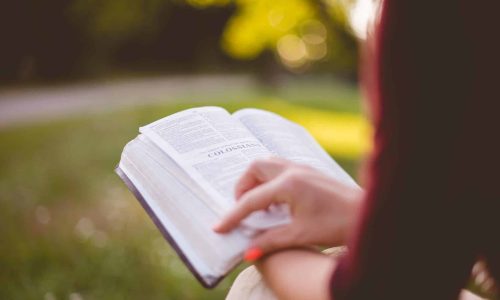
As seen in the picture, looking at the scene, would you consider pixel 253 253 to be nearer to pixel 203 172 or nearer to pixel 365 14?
pixel 203 172

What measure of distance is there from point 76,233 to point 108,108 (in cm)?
706

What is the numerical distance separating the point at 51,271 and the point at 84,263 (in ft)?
0.52

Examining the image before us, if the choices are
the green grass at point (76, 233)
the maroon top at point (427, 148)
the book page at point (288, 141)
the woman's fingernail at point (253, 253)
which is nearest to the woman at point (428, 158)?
the maroon top at point (427, 148)

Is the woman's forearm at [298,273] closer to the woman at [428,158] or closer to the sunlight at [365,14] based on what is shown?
the woman at [428,158]

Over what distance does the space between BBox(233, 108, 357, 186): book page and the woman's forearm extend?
339mm

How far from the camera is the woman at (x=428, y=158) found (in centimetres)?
66

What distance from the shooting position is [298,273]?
0.83m

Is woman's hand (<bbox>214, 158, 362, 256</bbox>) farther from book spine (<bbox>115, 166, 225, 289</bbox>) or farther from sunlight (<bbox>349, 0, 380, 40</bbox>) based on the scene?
sunlight (<bbox>349, 0, 380, 40</bbox>)

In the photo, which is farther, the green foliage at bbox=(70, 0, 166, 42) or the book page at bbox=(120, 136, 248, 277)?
the green foliage at bbox=(70, 0, 166, 42)

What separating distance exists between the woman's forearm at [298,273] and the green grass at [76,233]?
1724 millimetres

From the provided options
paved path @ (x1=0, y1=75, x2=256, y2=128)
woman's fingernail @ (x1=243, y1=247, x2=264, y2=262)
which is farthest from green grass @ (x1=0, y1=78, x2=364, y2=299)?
paved path @ (x1=0, y1=75, x2=256, y2=128)

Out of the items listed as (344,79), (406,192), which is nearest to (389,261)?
(406,192)

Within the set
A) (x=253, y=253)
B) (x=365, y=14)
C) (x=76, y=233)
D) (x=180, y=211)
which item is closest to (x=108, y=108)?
(x=76, y=233)

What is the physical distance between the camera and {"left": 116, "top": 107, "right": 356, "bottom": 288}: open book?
923mm
